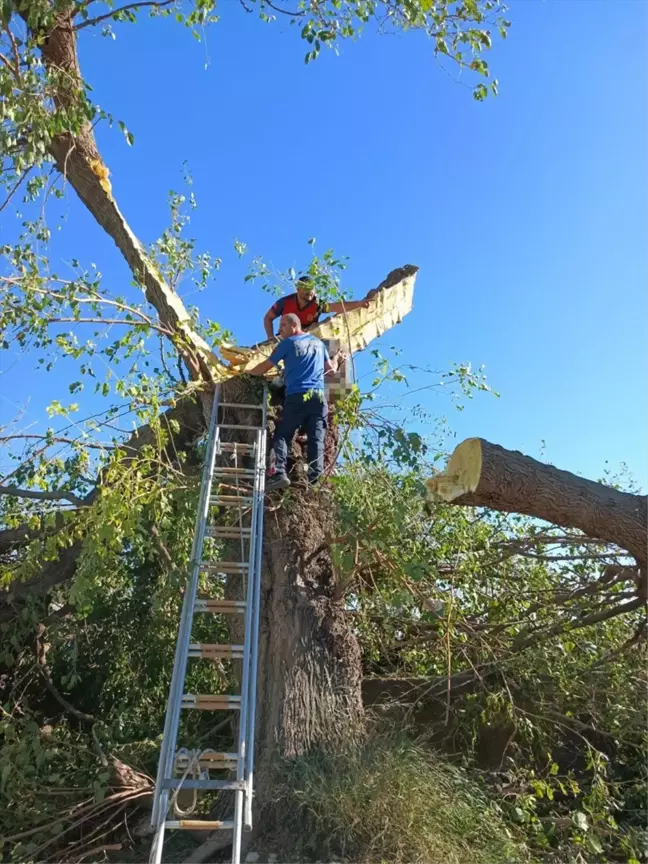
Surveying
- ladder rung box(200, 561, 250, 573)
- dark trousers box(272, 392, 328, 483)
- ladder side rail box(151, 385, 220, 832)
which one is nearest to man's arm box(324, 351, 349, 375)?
dark trousers box(272, 392, 328, 483)

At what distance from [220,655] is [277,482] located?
3.99 feet

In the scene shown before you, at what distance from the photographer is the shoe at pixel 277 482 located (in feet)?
14.0

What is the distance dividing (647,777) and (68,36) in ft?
20.4

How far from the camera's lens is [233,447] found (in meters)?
4.60

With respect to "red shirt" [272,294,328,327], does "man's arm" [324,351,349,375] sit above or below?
below

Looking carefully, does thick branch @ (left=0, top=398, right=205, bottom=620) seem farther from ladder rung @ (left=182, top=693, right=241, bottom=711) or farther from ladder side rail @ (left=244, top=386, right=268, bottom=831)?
ladder rung @ (left=182, top=693, right=241, bottom=711)

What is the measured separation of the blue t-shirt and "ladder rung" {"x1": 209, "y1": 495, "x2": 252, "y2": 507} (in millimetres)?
867

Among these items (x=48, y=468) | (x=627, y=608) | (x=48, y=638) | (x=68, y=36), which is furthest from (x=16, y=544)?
(x=627, y=608)

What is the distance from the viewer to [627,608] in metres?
4.65

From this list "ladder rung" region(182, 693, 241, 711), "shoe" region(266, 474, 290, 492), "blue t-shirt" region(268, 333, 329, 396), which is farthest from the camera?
"blue t-shirt" region(268, 333, 329, 396)

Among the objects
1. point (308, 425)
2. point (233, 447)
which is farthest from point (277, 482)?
point (308, 425)

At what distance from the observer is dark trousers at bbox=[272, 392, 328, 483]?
4570mm

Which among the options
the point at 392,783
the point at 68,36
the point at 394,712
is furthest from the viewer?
the point at 394,712

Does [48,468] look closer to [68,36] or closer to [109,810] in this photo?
[109,810]
